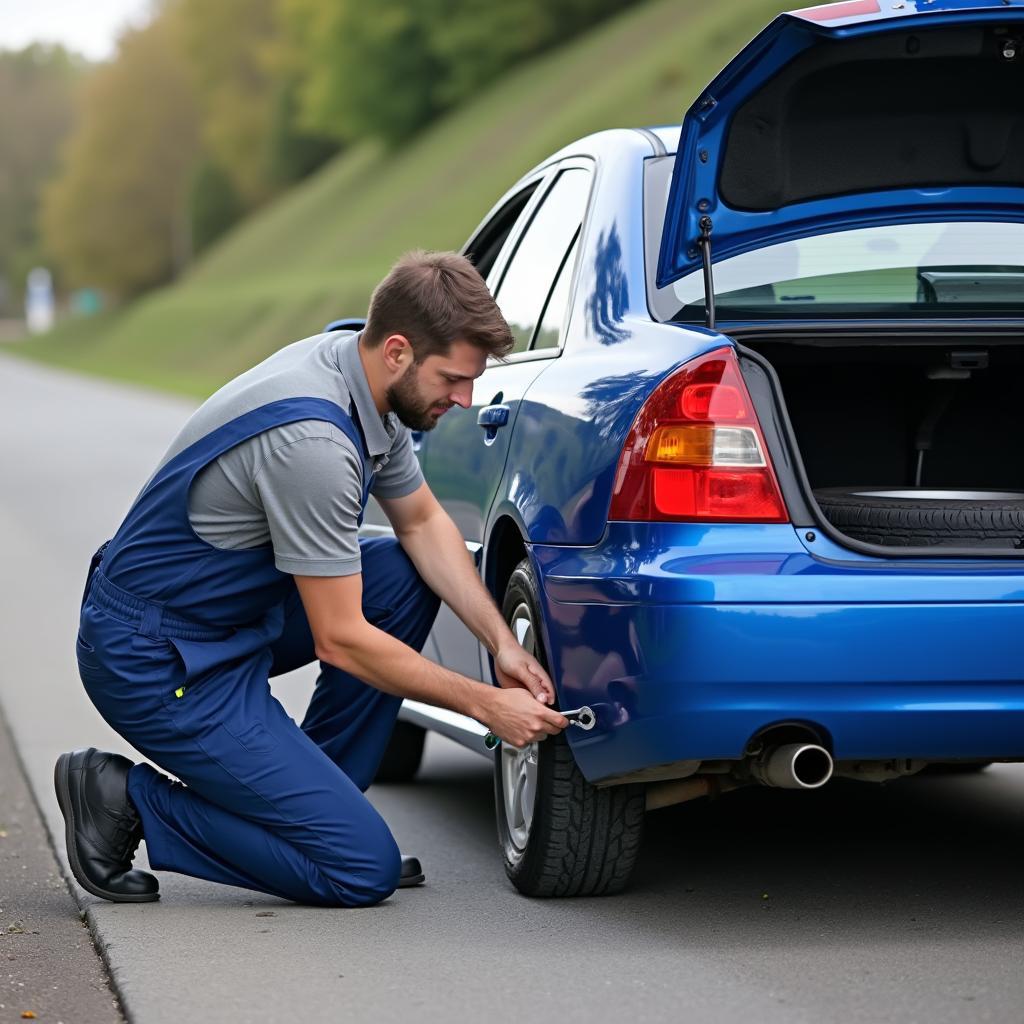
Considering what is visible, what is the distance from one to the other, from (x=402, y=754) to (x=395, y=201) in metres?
58.6

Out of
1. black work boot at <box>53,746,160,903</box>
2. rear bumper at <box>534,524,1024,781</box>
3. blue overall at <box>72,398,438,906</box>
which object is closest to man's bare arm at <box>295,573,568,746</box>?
blue overall at <box>72,398,438,906</box>

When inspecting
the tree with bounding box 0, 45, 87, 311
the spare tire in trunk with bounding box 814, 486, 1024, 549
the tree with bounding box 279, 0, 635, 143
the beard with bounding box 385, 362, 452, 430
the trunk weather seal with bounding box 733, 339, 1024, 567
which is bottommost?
the tree with bounding box 0, 45, 87, 311

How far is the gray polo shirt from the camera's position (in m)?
4.39

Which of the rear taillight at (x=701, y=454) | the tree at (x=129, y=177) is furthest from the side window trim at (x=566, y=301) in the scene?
the tree at (x=129, y=177)

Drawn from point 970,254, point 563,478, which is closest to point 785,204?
point 970,254

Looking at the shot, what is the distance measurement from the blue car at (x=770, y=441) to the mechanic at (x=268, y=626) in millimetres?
248

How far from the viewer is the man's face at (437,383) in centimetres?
450

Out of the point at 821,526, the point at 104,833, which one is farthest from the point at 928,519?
the point at 104,833

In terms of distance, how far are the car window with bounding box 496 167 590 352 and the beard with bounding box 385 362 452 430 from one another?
68cm

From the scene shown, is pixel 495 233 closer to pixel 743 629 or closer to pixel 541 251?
pixel 541 251

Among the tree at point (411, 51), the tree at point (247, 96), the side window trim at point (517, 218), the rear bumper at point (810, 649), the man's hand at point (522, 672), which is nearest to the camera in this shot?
Result: the rear bumper at point (810, 649)

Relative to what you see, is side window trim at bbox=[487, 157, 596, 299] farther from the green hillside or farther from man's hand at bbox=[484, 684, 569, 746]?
the green hillside

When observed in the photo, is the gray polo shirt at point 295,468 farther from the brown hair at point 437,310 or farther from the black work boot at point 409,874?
the black work boot at point 409,874

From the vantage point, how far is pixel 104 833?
4738mm
